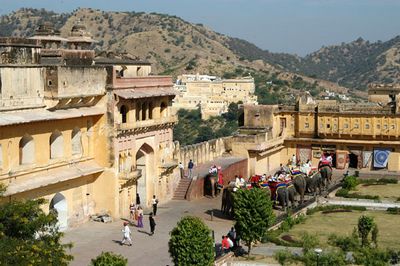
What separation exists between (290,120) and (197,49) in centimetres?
13589

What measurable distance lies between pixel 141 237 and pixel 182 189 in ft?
27.4

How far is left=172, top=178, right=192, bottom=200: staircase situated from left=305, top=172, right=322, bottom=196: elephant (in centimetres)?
581

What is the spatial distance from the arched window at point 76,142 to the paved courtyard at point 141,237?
2.94 meters

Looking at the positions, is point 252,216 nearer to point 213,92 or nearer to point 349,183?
point 349,183

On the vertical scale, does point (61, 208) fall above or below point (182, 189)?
above

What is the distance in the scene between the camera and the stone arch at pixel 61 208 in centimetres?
2867

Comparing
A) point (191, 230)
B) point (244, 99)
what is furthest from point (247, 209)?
point (244, 99)

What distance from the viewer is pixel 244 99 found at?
137 meters

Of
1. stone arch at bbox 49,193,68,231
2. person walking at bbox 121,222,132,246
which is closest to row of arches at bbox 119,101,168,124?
stone arch at bbox 49,193,68,231

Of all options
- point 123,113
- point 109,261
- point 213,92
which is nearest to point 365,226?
point 123,113

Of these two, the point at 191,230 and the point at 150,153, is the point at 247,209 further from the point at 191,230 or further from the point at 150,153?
the point at 150,153

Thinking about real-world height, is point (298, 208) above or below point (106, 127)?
below

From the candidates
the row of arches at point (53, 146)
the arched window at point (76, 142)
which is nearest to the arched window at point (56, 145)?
the row of arches at point (53, 146)

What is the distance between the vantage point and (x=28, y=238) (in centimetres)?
1962
